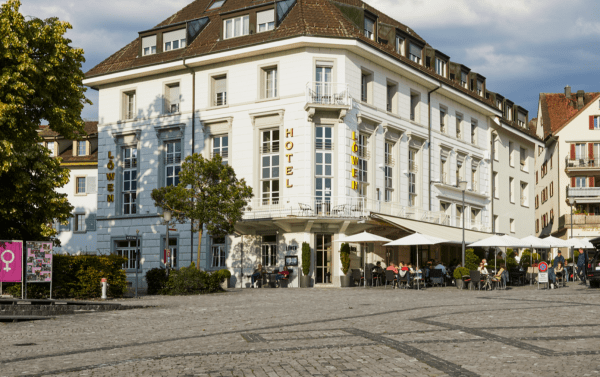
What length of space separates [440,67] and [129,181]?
20.6 meters

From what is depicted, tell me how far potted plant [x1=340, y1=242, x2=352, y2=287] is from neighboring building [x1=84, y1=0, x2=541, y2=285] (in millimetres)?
566

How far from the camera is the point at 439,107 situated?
45.8m

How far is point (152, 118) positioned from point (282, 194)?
10244 mm

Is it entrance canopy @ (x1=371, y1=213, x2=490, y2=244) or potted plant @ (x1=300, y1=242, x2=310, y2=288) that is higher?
entrance canopy @ (x1=371, y1=213, x2=490, y2=244)

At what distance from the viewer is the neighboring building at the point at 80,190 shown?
182 feet

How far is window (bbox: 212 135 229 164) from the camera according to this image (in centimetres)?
3959

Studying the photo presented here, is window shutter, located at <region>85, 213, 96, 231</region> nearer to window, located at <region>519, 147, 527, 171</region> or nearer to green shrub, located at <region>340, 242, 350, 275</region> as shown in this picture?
green shrub, located at <region>340, 242, 350, 275</region>

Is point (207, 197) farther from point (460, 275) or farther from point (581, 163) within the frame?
point (581, 163)

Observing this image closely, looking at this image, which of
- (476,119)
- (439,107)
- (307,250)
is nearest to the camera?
(307,250)

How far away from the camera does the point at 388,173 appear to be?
40.4m

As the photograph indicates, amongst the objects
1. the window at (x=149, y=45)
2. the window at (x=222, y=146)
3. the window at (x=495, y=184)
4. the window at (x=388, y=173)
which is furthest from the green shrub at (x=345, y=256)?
the window at (x=495, y=184)

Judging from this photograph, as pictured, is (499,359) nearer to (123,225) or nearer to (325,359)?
(325,359)

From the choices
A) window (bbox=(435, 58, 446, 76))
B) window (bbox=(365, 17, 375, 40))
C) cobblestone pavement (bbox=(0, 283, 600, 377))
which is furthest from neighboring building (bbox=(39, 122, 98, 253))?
cobblestone pavement (bbox=(0, 283, 600, 377))

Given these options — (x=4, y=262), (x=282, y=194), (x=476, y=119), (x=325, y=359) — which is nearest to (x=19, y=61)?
(x=4, y=262)
